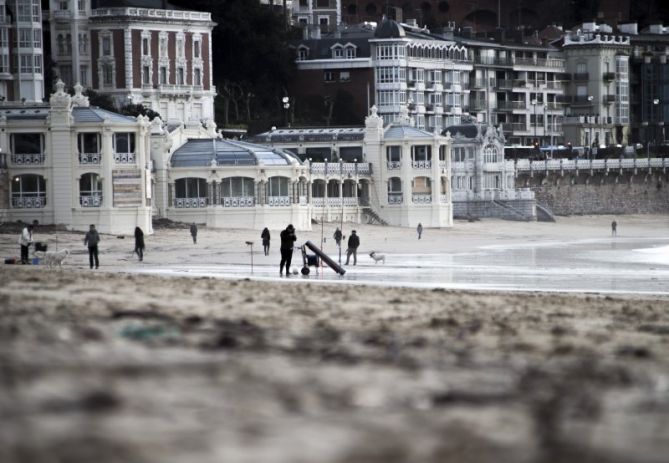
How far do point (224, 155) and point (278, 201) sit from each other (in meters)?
3.17

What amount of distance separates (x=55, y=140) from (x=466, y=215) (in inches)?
1434

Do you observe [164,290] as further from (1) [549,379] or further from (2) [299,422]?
(2) [299,422]

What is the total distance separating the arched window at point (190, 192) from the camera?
3071 inches

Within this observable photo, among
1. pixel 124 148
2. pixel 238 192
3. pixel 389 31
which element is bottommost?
pixel 238 192

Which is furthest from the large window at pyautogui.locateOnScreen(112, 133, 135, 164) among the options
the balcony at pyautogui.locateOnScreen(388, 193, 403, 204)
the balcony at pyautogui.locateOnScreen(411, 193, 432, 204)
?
the balcony at pyautogui.locateOnScreen(411, 193, 432, 204)

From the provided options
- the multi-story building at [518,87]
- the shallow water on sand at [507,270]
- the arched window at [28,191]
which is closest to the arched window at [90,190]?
the arched window at [28,191]

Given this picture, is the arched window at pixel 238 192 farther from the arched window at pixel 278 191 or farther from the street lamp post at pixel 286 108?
the street lamp post at pixel 286 108

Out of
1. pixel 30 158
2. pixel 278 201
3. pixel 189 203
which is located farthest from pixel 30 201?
pixel 278 201

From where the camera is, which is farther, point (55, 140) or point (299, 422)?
point (55, 140)

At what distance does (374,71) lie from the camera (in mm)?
121250

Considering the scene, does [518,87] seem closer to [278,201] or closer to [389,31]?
[389,31]

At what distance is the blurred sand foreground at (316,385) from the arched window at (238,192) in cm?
5233

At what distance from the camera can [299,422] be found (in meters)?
13.3

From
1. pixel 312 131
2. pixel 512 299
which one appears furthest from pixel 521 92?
pixel 512 299
